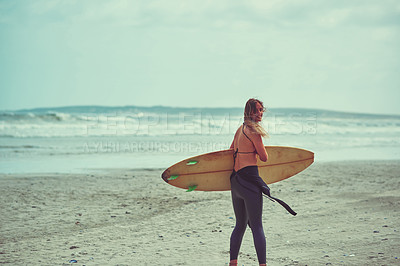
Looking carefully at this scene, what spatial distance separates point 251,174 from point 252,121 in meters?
0.46

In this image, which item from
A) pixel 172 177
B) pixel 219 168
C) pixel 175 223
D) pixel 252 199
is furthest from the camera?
pixel 175 223

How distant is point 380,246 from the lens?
4879 mm

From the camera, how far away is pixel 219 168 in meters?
4.45

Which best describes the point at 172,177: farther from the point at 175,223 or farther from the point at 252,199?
the point at 175,223

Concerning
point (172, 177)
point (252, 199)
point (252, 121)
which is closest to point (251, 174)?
point (252, 199)

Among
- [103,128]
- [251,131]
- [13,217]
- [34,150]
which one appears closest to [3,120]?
[103,128]

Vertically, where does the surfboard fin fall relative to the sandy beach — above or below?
Result: above

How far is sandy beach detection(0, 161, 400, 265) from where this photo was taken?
4.73 m

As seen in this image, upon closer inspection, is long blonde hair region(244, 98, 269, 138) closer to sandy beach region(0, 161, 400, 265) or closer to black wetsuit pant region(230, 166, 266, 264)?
black wetsuit pant region(230, 166, 266, 264)

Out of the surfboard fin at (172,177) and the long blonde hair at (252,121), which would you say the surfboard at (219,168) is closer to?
the surfboard fin at (172,177)

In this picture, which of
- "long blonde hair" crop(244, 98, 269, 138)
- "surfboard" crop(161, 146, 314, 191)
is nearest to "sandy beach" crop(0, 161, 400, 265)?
"surfboard" crop(161, 146, 314, 191)

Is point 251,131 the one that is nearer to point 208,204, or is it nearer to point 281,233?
point 281,233

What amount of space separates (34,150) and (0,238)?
32.4 ft

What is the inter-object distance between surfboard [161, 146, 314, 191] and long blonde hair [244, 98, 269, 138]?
566 millimetres
